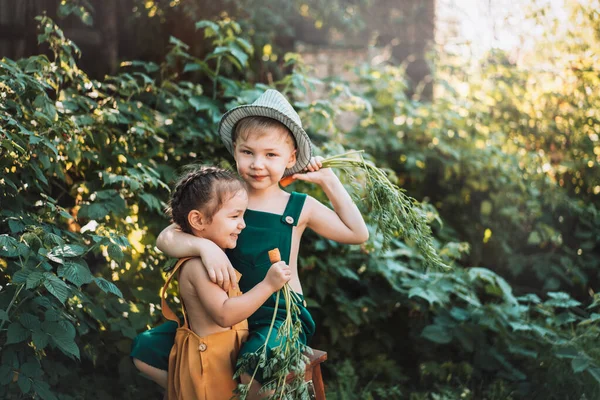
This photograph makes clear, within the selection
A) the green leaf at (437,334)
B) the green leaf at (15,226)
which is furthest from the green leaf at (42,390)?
the green leaf at (437,334)

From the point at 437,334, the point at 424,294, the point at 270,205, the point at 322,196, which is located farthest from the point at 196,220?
the point at 437,334

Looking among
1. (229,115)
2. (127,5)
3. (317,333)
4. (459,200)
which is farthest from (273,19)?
(229,115)

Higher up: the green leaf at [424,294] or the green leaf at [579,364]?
the green leaf at [424,294]

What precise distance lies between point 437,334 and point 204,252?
2.01 meters

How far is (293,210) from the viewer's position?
8.32 ft

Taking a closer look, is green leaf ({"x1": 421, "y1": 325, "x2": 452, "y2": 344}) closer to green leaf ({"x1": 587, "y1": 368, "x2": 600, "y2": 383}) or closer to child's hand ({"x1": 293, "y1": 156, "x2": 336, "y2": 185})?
green leaf ({"x1": 587, "y1": 368, "x2": 600, "y2": 383})

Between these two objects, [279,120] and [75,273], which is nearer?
[75,273]

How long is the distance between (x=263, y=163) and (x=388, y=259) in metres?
1.70

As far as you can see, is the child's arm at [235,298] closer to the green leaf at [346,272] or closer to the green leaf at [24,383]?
the green leaf at [24,383]

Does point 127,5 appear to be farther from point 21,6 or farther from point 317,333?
point 317,333

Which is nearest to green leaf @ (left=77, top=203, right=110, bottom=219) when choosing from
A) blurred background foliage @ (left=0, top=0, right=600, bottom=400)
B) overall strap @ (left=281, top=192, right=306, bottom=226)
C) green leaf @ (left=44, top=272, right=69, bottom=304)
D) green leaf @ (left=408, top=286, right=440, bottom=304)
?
blurred background foliage @ (left=0, top=0, right=600, bottom=400)

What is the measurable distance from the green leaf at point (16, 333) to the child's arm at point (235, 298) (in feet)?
2.02

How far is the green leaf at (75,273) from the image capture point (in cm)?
226

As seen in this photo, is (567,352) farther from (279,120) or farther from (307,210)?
(279,120)
